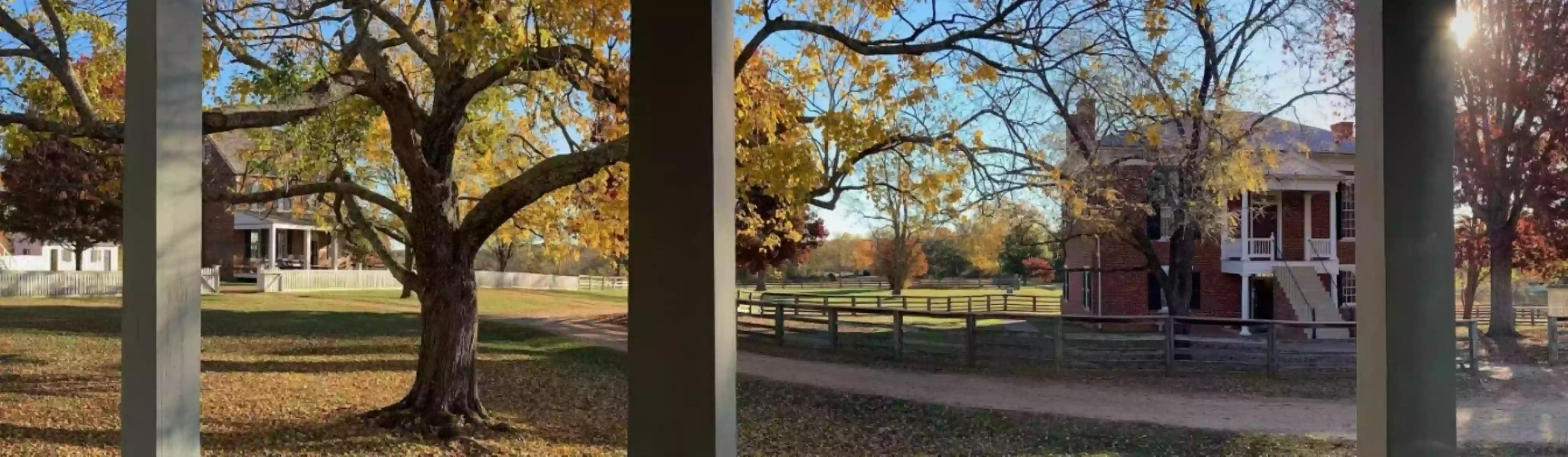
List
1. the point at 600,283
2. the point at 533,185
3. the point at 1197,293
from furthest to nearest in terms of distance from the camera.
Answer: the point at 600,283
the point at 1197,293
the point at 533,185

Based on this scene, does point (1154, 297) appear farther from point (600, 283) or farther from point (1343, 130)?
point (600, 283)

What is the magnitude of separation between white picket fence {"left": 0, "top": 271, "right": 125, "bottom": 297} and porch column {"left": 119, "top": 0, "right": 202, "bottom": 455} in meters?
17.1

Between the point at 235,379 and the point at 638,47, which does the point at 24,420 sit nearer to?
the point at 235,379

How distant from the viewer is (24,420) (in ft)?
16.5

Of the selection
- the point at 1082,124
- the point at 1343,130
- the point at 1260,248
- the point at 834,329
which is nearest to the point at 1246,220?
the point at 1260,248

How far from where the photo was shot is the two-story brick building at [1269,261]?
33.8 feet

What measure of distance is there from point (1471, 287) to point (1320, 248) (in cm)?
521

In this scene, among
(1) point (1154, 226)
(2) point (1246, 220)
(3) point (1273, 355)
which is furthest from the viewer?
(2) point (1246, 220)

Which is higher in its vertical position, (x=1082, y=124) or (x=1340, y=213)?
(x=1082, y=124)

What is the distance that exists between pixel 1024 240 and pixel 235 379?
7.23 m

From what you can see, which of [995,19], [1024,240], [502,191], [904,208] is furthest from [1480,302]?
[502,191]

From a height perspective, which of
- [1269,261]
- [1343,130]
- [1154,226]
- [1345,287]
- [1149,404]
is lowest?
[1149,404]

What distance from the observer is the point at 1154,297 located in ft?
36.8

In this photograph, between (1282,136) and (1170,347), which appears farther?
(1282,136)
